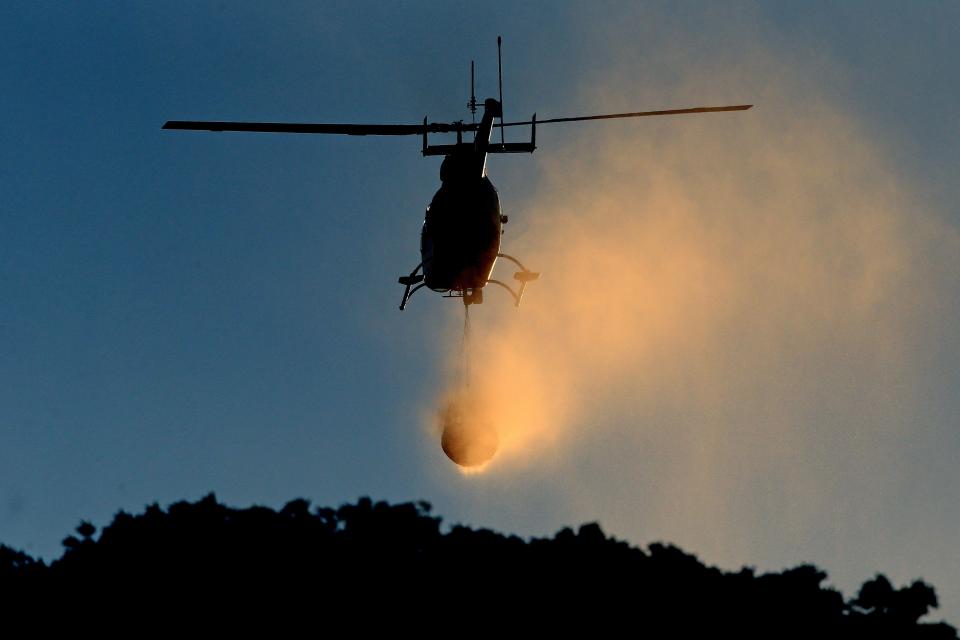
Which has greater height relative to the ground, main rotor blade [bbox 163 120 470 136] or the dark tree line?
main rotor blade [bbox 163 120 470 136]

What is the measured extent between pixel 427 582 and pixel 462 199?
13058 mm

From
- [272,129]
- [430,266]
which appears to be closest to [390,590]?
[430,266]

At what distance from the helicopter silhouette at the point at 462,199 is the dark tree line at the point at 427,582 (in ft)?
29.2

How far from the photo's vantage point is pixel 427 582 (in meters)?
57.4

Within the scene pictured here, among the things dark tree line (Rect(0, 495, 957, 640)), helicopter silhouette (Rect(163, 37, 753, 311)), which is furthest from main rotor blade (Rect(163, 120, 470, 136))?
dark tree line (Rect(0, 495, 957, 640))

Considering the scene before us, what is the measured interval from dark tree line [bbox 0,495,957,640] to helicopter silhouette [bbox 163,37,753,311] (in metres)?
8.91

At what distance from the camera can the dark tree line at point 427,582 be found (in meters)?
56.3

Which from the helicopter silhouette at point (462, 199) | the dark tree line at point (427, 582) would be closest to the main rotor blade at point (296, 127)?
the helicopter silhouette at point (462, 199)

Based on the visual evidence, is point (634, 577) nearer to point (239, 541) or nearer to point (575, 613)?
point (575, 613)

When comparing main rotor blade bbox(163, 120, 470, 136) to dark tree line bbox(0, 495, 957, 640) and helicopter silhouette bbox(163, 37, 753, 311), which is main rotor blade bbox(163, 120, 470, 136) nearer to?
helicopter silhouette bbox(163, 37, 753, 311)

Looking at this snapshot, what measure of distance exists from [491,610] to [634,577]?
5.48m

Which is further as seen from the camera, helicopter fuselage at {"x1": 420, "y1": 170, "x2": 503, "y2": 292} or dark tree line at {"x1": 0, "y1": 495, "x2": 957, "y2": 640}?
dark tree line at {"x1": 0, "y1": 495, "x2": 957, "y2": 640}

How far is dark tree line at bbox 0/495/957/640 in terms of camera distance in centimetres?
5634

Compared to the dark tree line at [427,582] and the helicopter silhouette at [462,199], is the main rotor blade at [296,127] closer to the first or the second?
the helicopter silhouette at [462,199]
